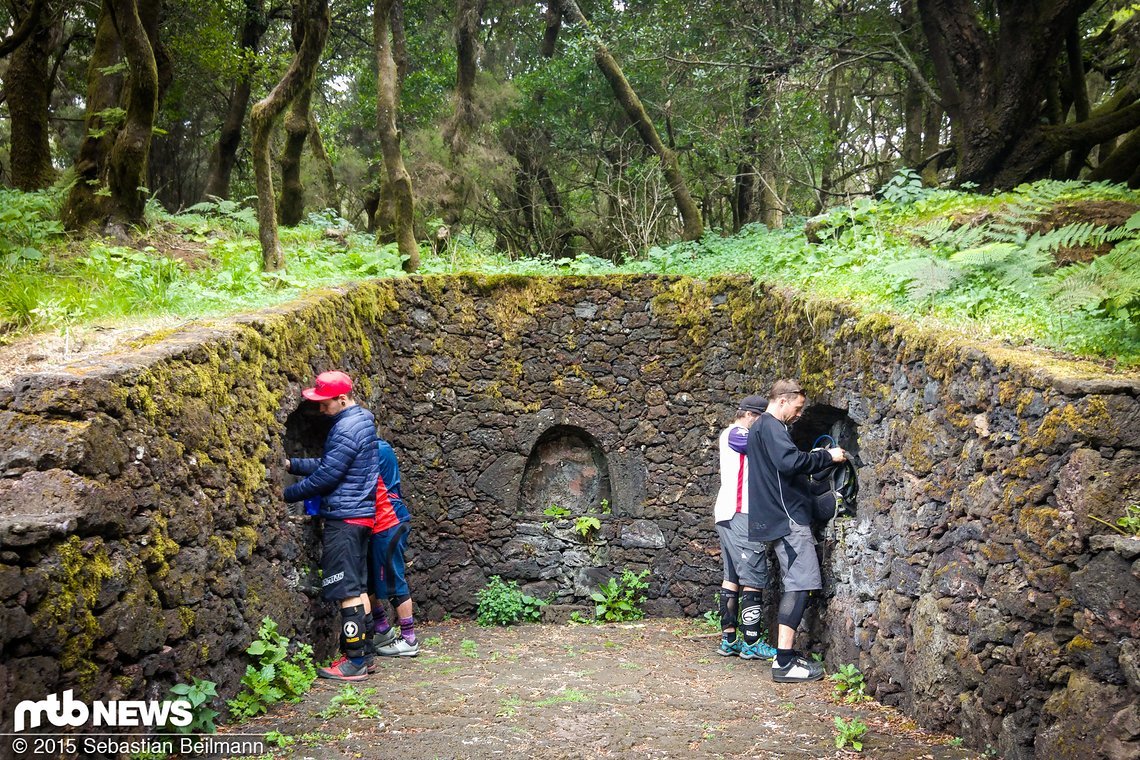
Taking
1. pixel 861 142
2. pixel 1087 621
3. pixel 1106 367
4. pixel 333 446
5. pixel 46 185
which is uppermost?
pixel 861 142

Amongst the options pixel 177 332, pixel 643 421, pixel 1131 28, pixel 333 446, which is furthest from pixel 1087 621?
pixel 1131 28

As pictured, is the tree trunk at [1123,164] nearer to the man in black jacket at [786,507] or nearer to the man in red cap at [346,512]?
the man in black jacket at [786,507]

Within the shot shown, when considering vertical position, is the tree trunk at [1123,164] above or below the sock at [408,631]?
above

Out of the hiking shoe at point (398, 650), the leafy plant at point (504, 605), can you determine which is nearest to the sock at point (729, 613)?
the hiking shoe at point (398, 650)

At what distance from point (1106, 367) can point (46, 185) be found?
1214cm

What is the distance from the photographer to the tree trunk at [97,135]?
30.3 feet

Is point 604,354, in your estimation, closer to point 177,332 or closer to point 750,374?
point 750,374

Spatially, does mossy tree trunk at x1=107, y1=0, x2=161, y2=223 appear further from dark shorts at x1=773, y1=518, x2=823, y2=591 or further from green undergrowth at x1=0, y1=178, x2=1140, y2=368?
dark shorts at x1=773, y1=518, x2=823, y2=591

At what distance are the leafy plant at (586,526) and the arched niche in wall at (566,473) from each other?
32 cm

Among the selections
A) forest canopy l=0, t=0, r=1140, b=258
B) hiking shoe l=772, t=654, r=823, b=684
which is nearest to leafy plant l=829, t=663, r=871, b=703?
hiking shoe l=772, t=654, r=823, b=684

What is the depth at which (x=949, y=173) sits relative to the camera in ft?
52.0

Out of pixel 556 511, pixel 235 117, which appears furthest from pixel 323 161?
pixel 556 511

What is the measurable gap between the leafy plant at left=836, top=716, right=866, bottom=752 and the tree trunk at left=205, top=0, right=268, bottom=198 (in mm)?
13453

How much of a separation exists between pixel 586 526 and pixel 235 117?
1011 cm
